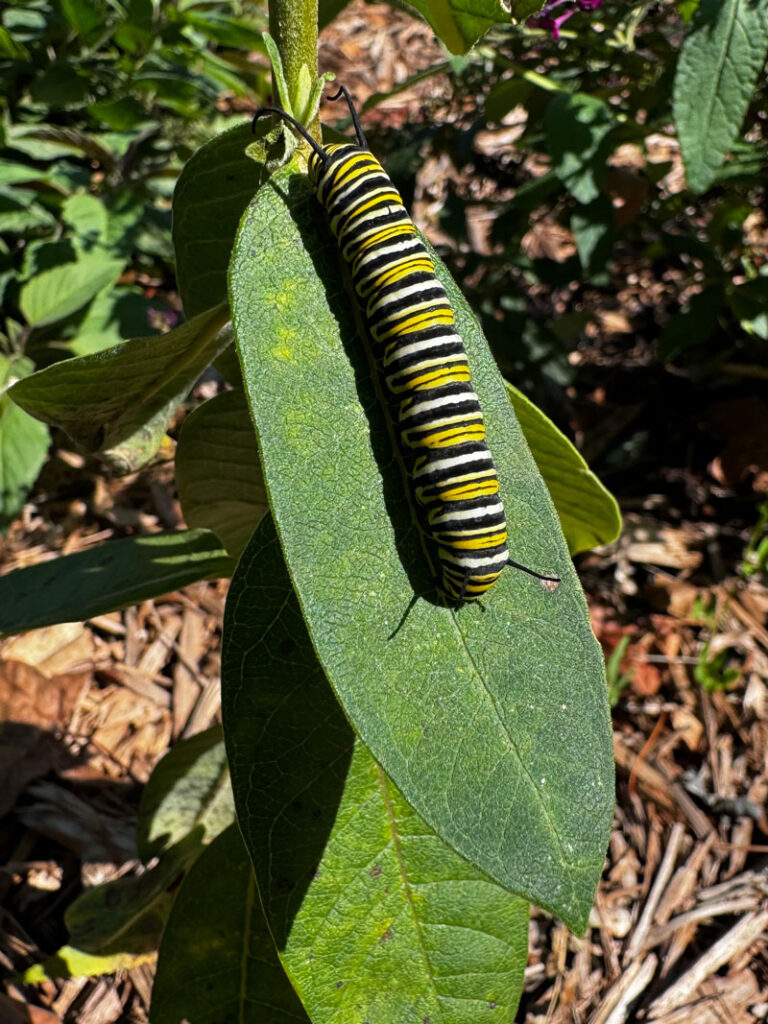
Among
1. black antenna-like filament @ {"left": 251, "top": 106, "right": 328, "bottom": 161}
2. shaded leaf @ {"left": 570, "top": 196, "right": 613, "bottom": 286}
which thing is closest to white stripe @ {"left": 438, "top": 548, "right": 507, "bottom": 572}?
black antenna-like filament @ {"left": 251, "top": 106, "right": 328, "bottom": 161}

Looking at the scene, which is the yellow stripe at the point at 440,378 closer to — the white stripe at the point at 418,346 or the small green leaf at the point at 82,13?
the white stripe at the point at 418,346

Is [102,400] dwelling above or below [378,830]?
above

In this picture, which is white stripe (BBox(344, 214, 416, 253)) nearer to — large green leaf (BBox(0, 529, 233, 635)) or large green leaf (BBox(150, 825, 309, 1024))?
large green leaf (BBox(0, 529, 233, 635))

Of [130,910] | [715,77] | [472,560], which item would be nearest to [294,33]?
[472,560]

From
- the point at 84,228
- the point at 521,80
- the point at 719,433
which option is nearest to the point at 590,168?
the point at 521,80

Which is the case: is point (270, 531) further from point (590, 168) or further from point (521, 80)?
point (521, 80)

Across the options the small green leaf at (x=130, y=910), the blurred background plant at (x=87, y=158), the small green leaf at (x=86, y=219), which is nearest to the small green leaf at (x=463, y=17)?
the small green leaf at (x=130, y=910)

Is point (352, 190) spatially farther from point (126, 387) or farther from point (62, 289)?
point (62, 289)
